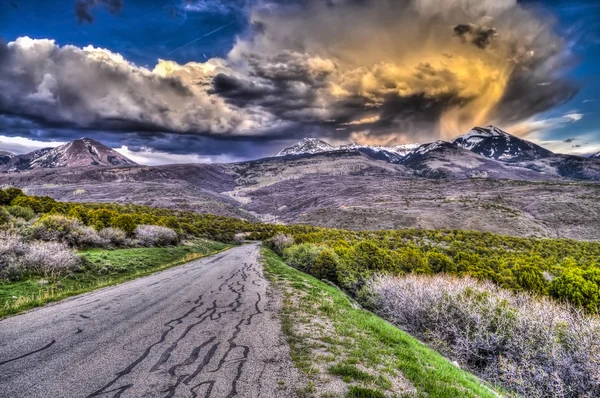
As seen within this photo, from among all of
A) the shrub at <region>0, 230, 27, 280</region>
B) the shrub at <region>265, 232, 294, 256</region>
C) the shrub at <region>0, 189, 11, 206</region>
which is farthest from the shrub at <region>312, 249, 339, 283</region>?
the shrub at <region>0, 189, 11, 206</region>

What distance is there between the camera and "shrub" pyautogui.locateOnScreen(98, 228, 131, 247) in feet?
84.6

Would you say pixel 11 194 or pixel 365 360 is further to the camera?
pixel 11 194

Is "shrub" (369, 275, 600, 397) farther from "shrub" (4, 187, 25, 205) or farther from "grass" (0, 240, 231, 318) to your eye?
"shrub" (4, 187, 25, 205)

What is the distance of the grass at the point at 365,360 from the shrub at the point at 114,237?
844 inches

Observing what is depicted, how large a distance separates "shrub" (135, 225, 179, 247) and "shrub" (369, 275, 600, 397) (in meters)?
Answer: 24.6

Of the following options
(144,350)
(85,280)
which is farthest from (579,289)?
(85,280)

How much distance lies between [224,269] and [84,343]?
15055 millimetres

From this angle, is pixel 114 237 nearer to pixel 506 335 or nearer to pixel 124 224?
pixel 124 224

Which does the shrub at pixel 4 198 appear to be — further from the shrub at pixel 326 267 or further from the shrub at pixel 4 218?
the shrub at pixel 326 267

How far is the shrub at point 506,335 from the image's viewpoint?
755 cm

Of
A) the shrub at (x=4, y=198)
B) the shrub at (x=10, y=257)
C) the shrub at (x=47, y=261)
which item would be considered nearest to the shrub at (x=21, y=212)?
the shrub at (x=4, y=198)

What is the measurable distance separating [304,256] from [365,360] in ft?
70.6

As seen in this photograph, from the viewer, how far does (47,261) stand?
14742mm

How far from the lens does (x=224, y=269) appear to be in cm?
2205
